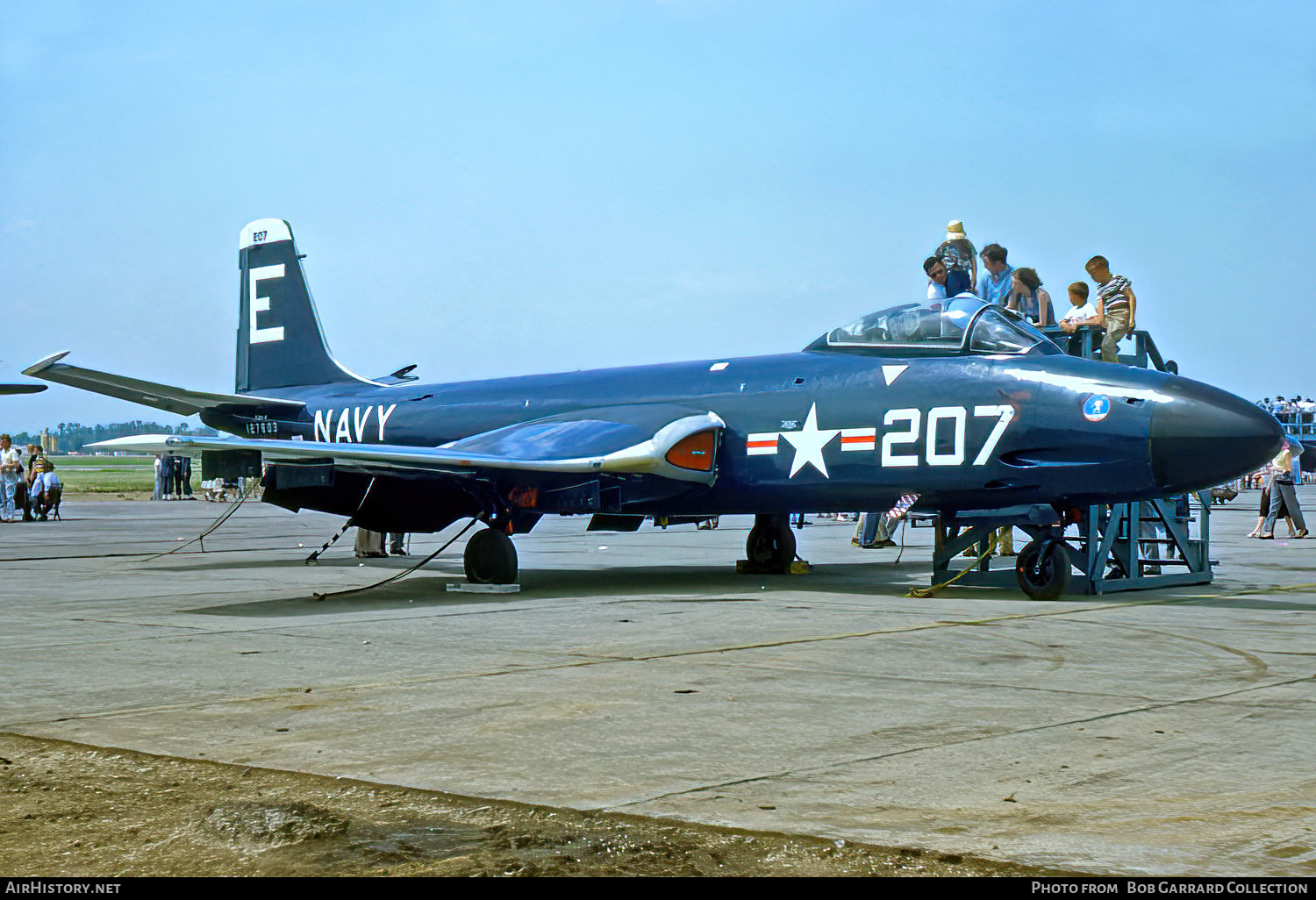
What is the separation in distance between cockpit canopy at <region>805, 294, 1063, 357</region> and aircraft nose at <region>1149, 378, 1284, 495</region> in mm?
1559

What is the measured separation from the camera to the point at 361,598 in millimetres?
11859

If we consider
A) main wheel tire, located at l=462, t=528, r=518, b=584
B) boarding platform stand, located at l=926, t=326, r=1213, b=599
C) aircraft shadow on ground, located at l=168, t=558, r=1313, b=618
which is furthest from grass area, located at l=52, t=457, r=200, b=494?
boarding platform stand, located at l=926, t=326, r=1213, b=599

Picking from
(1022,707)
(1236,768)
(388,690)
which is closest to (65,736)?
(388,690)

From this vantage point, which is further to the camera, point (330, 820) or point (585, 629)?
point (585, 629)

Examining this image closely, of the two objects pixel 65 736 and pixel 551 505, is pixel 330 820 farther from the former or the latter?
pixel 551 505

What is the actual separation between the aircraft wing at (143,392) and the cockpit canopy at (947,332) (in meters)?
9.20

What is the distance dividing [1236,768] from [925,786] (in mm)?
1188

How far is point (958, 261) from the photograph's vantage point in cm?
A: 1438

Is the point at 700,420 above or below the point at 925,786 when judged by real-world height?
above

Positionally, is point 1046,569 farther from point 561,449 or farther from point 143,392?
point 143,392

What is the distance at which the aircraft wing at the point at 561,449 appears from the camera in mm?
12258

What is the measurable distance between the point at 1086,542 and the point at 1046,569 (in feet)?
4.05

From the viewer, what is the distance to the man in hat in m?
14.3

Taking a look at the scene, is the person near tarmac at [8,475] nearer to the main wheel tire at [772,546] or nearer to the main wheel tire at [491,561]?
the main wheel tire at [491,561]
